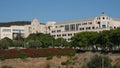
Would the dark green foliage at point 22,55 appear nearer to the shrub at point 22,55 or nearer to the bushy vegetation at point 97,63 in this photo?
the shrub at point 22,55

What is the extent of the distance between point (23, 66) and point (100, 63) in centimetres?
2689

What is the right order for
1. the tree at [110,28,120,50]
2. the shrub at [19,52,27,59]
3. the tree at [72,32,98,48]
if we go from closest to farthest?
the tree at [110,28,120,50], the shrub at [19,52,27,59], the tree at [72,32,98,48]

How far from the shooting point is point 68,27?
14600 cm

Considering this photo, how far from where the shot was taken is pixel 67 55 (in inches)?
3388

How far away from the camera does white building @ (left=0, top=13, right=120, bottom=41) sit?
13050cm

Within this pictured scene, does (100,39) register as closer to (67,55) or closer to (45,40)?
(67,55)

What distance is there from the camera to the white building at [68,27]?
130500 mm

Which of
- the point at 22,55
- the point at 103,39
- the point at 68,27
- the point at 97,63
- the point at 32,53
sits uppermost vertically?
the point at 68,27

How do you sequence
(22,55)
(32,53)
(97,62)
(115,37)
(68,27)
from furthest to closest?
(68,27)
(32,53)
(22,55)
(115,37)
(97,62)

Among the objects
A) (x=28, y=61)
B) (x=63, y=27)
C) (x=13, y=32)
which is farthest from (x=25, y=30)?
(x=28, y=61)

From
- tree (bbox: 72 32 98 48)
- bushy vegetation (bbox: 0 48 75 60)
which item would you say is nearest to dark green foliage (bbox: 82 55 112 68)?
bushy vegetation (bbox: 0 48 75 60)

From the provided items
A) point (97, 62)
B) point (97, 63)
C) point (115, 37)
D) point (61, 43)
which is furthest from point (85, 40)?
point (97, 63)

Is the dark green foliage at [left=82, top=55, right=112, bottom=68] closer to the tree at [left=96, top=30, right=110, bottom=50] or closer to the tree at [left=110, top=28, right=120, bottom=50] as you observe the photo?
the tree at [left=110, top=28, right=120, bottom=50]

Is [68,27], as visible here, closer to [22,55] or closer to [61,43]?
[61,43]
